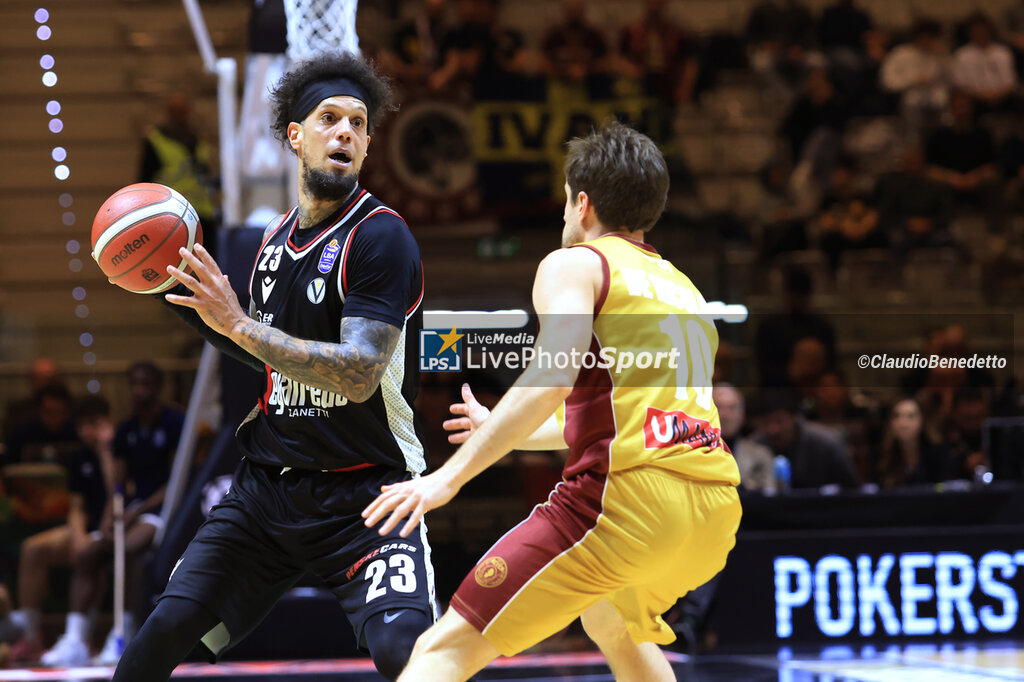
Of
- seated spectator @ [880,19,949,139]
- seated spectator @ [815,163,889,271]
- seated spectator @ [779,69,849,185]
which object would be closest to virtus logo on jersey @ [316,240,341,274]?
seated spectator @ [815,163,889,271]

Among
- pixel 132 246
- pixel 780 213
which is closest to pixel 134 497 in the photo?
pixel 132 246

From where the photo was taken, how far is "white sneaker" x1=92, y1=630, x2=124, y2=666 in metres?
7.23

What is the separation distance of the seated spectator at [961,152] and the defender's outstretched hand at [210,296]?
1041cm

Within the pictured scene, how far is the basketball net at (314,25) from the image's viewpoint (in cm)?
691

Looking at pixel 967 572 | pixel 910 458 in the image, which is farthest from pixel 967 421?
pixel 967 572

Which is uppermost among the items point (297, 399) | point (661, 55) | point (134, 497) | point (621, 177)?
point (661, 55)

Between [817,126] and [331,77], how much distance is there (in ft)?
30.8

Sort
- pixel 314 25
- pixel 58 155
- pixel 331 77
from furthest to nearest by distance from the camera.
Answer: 1. pixel 58 155
2. pixel 314 25
3. pixel 331 77

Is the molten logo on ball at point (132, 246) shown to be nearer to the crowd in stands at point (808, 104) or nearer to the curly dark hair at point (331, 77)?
the curly dark hair at point (331, 77)

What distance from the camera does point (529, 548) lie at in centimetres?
319

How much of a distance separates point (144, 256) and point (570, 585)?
164 cm

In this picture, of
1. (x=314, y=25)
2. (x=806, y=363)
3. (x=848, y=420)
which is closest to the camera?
(x=314, y=25)

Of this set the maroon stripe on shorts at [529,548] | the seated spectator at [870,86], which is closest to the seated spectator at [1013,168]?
the seated spectator at [870,86]

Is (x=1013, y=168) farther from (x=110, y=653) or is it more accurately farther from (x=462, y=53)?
(x=110, y=653)
